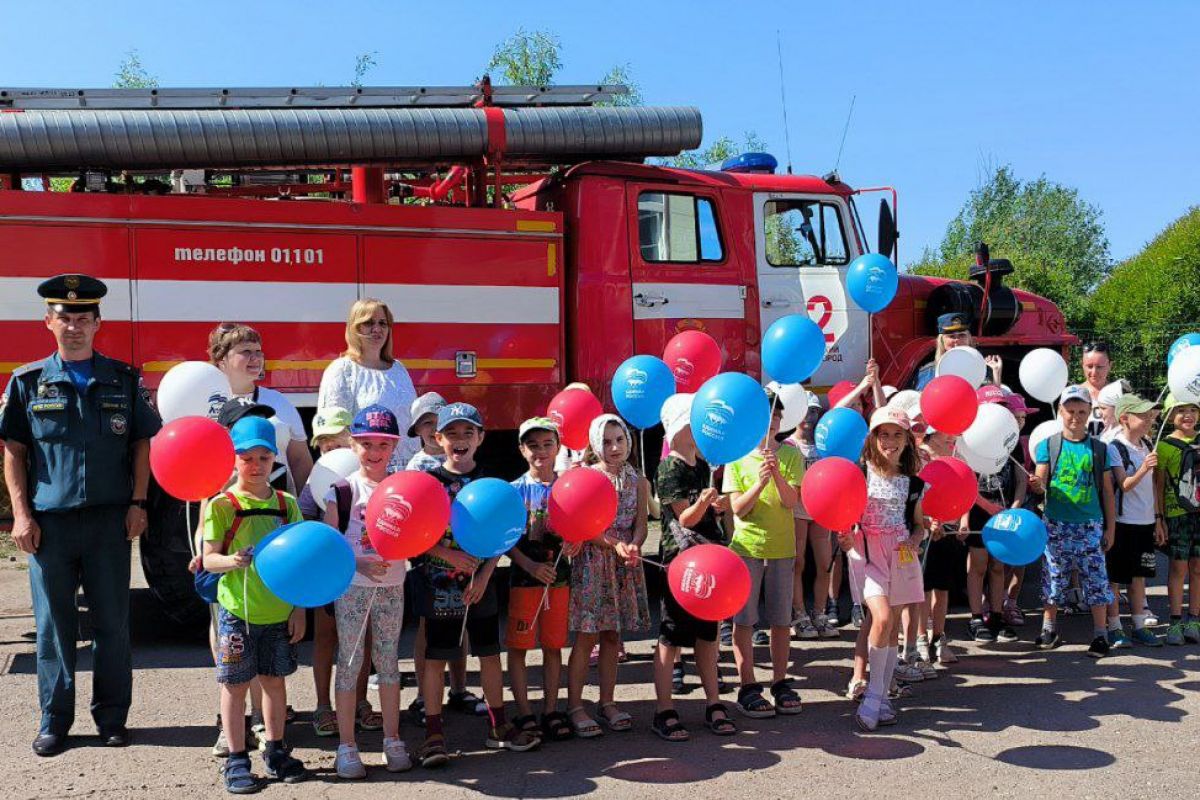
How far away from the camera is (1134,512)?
638 centimetres

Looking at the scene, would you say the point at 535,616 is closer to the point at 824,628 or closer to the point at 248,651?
the point at 248,651

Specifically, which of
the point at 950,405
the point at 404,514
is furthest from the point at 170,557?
the point at 950,405

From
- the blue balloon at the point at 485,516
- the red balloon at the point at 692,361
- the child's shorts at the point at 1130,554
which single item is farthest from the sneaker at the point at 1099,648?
the blue balloon at the point at 485,516

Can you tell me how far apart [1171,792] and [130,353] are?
5.62 m

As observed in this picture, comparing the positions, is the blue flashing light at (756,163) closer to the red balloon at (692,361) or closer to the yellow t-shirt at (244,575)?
the red balloon at (692,361)

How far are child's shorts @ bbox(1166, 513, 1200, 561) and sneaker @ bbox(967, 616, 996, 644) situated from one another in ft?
3.87

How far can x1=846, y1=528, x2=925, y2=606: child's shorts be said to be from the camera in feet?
16.3

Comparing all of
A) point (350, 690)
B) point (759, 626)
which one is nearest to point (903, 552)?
point (759, 626)

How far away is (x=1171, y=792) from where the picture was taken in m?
4.01

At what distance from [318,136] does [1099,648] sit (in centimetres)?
551

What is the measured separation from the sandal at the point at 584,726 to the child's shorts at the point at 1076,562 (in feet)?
9.95

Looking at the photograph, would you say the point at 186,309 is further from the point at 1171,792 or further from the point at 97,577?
the point at 1171,792

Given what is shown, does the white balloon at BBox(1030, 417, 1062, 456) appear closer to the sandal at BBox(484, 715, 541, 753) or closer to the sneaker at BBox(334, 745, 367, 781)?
the sandal at BBox(484, 715, 541, 753)

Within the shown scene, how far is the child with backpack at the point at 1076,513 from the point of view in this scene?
611 centimetres
